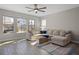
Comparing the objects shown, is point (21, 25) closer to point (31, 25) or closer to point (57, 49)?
point (31, 25)

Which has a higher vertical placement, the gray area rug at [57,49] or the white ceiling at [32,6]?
the white ceiling at [32,6]

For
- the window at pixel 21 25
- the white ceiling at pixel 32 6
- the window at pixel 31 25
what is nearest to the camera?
the white ceiling at pixel 32 6

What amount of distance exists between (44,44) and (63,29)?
70cm

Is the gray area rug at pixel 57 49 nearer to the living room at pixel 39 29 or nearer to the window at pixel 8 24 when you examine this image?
the living room at pixel 39 29

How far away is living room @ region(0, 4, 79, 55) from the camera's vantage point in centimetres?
186

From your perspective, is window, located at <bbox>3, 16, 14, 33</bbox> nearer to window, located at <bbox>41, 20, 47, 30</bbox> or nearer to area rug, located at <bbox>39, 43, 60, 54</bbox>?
window, located at <bbox>41, 20, 47, 30</bbox>

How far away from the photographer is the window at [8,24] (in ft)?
6.07

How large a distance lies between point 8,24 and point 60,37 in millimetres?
1447

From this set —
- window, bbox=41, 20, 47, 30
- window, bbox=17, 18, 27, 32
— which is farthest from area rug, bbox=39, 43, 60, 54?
window, bbox=17, 18, 27, 32

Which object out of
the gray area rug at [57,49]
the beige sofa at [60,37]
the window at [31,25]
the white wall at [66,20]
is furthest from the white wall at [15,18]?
the gray area rug at [57,49]

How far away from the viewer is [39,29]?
205 cm

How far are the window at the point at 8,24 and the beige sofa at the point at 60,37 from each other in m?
1.04

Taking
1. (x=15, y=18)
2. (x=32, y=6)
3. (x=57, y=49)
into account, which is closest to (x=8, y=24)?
(x=15, y=18)
